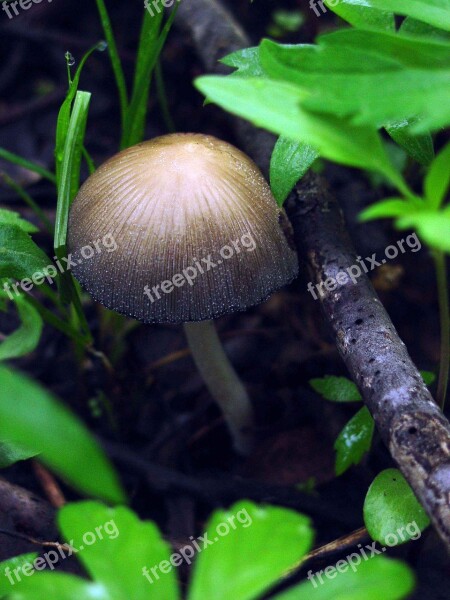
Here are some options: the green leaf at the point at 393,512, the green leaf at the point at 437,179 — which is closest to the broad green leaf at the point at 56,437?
the green leaf at the point at 437,179

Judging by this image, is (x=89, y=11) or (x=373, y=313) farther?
(x=89, y=11)

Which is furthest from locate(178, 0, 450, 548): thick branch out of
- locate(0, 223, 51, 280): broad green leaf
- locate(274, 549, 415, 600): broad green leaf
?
locate(0, 223, 51, 280): broad green leaf

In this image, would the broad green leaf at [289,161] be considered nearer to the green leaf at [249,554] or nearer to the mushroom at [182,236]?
the mushroom at [182,236]

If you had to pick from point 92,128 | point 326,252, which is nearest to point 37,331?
point 326,252

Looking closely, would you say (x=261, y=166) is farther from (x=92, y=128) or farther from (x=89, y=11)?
(x=89, y=11)

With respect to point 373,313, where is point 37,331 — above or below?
above

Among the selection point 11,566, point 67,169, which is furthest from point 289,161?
point 11,566

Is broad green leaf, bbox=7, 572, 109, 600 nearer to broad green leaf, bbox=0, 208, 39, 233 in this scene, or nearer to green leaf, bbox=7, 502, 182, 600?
green leaf, bbox=7, 502, 182, 600
